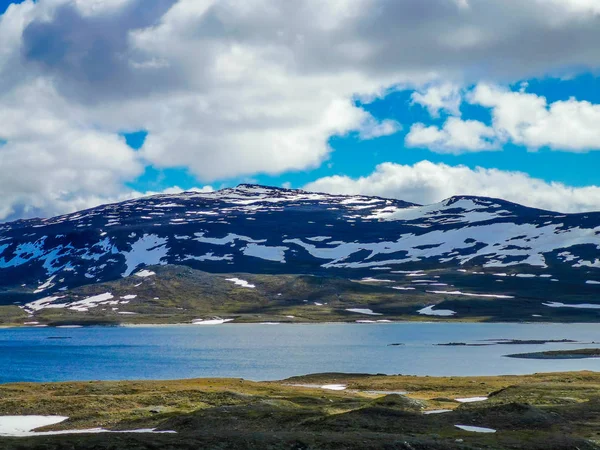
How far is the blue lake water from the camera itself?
11225cm

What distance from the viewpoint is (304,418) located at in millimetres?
42938

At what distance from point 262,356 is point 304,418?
308ft

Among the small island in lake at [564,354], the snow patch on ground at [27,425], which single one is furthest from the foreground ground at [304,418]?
the small island in lake at [564,354]

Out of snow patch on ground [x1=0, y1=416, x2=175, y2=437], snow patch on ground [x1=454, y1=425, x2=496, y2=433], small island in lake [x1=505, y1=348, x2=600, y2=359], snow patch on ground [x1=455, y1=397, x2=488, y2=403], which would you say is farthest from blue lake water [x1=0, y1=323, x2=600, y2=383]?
snow patch on ground [x1=454, y1=425, x2=496, y2=433]

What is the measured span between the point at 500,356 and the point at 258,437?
11370cm

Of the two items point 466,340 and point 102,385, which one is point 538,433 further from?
point 466,340

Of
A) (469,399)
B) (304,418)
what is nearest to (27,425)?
(304,418)

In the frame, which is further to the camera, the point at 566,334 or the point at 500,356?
the point at 566,334

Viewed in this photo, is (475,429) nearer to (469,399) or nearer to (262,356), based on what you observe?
(469,399)

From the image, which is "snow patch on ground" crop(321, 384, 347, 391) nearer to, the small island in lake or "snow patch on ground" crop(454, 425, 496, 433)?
"snow patch on ground" crop(454, 425, 496, 433)

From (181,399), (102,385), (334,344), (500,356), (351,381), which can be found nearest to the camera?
(181,399)

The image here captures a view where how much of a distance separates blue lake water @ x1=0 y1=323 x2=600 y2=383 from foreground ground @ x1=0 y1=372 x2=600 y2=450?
118 feet

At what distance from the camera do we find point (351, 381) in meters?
93.8

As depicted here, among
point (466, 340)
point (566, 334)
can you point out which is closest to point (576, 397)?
point (466, 340)
